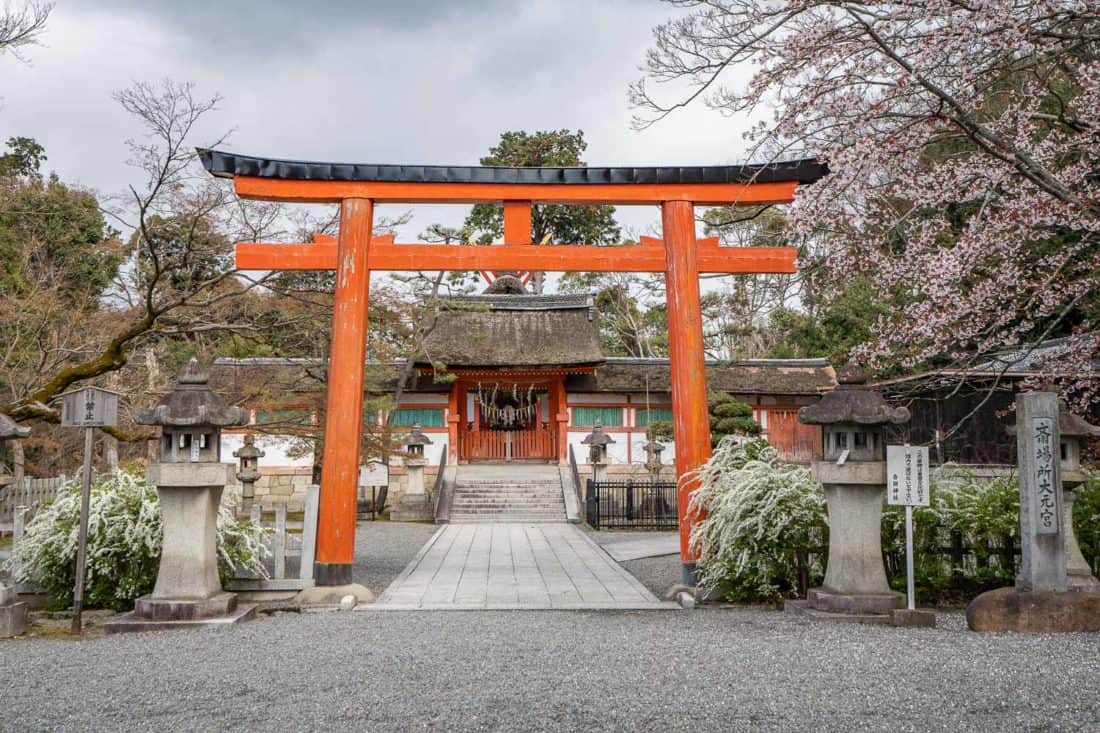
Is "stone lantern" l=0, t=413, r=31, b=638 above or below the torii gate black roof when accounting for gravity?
below

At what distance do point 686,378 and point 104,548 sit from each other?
5.81m

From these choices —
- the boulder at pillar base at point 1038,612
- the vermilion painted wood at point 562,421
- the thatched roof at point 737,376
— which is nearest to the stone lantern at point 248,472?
the vermilion painted wood at point 562,421

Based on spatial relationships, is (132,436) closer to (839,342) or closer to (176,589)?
(176,589)

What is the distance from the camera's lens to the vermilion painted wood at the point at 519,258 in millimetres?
8977

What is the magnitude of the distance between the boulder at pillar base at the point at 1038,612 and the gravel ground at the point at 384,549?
19.3 feet

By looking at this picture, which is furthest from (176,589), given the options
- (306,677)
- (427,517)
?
(427,517)

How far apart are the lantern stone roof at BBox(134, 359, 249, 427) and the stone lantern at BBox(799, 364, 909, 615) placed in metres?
5.21

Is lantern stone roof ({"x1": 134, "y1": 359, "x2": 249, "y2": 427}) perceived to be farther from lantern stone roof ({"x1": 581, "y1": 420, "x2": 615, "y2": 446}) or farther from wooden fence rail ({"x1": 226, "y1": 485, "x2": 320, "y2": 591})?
lantern stone roof ({"x1": 581, "y1": 420, "x2": 615, "y2": 446})

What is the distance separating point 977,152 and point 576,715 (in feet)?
23.5

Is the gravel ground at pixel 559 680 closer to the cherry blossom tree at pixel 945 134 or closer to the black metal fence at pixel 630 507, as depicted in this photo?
the cherry blossom tree at pixel 945 134

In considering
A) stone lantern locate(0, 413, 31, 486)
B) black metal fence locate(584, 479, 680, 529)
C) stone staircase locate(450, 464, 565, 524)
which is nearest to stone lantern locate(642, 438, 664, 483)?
black metal fence locate(584, 479, 680, 529)

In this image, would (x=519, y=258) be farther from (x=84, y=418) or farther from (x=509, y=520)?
(x=509, y=520)

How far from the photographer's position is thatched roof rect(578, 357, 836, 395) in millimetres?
24953

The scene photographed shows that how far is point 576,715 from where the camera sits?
4176mm
